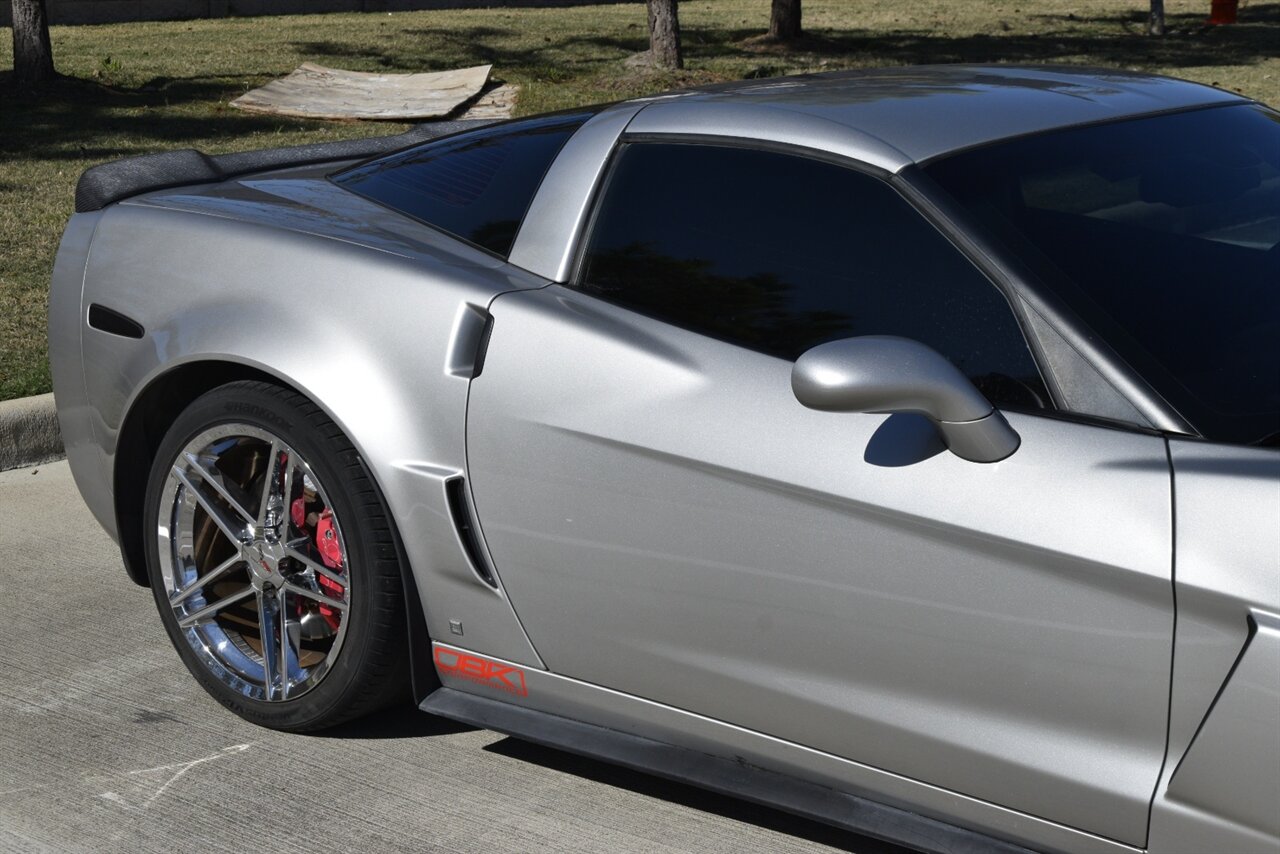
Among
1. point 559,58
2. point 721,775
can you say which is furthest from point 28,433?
point 559,58

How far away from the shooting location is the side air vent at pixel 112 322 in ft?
11.6

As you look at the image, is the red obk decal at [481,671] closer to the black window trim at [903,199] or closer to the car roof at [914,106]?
the black window trim at [903,199]

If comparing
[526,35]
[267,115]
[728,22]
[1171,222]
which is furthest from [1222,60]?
[1171,222]

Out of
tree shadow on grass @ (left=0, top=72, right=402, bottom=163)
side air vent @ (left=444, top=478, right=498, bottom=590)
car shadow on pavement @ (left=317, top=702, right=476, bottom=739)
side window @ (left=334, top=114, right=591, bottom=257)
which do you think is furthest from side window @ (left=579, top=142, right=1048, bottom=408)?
tree shadow on grass @ (left=0, top=72, right=402, bottom=163)

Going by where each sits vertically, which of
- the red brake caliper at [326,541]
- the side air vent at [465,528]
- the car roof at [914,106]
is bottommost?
the red brake caliper at [326,541]

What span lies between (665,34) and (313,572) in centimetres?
1389

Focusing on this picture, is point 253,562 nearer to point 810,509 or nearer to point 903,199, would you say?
point 810,509

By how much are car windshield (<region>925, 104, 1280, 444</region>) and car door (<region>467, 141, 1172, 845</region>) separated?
0.13m

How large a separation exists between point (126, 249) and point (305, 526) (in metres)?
0.86

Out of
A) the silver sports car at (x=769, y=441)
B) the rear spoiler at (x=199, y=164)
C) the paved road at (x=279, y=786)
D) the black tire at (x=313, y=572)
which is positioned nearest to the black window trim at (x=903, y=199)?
the silver sports car at (x=769, y=441)

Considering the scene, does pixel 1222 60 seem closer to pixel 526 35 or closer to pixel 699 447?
pixel 526 35

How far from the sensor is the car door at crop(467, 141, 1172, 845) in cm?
229

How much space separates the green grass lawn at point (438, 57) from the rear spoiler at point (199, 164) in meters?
1.86

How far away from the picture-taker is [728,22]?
953 inches
